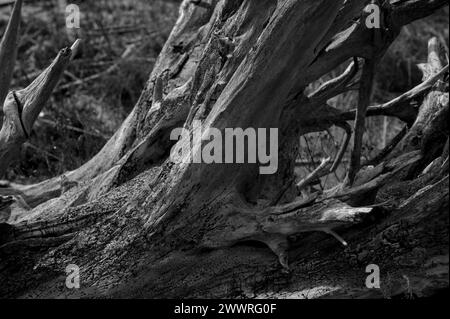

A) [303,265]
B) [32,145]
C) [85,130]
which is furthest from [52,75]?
[32,145]

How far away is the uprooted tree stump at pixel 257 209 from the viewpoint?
3.42m

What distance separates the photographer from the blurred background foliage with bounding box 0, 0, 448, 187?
228 inches

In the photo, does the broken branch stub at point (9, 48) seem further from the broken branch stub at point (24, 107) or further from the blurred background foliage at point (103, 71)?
the blurred background foliage at point (103, 71)

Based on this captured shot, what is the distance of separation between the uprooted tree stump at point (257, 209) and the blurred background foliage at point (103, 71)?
5.60ft

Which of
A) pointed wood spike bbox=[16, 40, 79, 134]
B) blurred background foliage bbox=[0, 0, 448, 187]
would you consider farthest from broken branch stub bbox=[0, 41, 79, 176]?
blurred background foliage bbox=[0, 0, 448, 187]

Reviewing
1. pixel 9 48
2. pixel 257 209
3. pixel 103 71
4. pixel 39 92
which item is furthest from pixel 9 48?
pixel 103 71

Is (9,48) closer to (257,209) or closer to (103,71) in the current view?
(257,209)

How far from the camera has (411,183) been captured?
3582mm

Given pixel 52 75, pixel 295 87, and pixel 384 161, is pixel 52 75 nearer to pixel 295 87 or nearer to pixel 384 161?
pixel 295 87

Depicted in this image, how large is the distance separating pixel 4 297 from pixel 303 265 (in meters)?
1.19

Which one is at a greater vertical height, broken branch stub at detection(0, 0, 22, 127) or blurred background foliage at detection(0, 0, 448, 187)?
blurred background foliage at detection(0, 0, 448, 187)

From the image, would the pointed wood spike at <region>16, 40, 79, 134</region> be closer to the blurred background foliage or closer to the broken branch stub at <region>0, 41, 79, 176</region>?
the broken branch stub at <region>0, 41, 79, 176</region>

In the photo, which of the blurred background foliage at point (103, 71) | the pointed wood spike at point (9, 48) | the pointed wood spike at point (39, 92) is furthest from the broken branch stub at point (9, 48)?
the blurred background foliage at point (103, 71)

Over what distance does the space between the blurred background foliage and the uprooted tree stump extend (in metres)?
1.71
